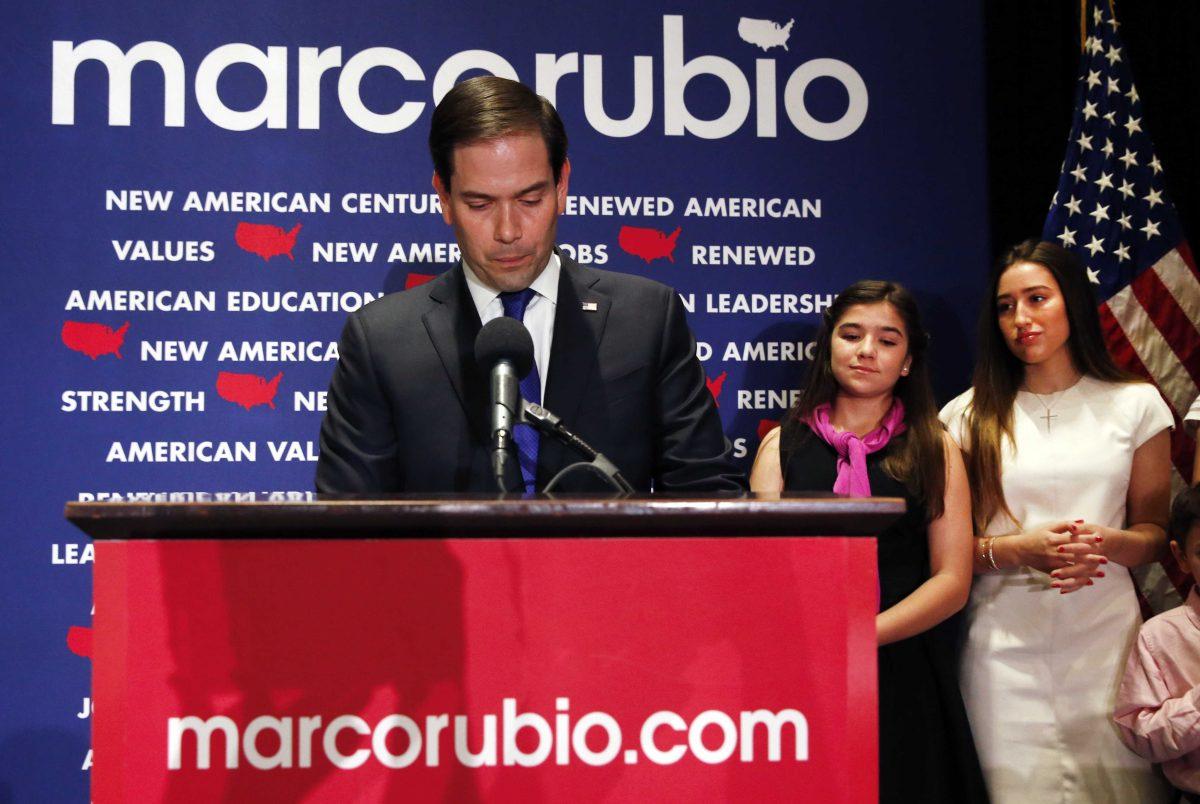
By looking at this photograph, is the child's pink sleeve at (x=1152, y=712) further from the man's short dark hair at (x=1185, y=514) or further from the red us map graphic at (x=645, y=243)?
the red us map graphic at (x=645, y=243)

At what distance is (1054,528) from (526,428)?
4.59 ft

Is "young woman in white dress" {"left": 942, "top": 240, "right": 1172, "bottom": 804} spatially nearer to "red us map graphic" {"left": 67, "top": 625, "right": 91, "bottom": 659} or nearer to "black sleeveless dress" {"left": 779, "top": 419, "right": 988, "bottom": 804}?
"black sleeveless dress" {"left": 779, "top": 419, "right": 988, "bottom": 804}

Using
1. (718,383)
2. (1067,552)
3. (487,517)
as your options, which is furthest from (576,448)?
(718,383)

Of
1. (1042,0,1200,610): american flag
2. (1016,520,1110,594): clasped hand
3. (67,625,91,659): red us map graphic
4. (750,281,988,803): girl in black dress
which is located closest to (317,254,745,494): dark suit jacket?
(750,281,988,803): girl in black dress

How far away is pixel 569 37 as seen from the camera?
11.0ft

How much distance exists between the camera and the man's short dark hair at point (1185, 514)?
2.68m

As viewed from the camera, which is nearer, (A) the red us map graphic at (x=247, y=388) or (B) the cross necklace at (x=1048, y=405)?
(B) the cross necklace at (x=1048, y=405)

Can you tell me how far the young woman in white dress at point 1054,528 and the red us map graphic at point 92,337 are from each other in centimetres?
227

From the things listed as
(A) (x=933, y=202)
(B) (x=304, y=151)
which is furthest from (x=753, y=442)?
(B) (x=304, y=151)

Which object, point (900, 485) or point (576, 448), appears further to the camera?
point (900, 485)

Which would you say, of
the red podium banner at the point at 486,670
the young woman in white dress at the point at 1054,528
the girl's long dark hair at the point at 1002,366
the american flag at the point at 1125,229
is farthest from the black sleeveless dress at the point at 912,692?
the red podium banner at the point at 486,670

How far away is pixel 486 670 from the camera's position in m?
1.24

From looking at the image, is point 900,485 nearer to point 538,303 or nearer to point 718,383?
point 718,383

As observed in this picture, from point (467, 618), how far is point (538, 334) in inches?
43.9
